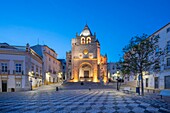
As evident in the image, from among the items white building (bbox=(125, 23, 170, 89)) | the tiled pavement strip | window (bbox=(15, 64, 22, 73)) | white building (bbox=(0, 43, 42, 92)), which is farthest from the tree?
window (bbox=(15, 64, 22, 73))

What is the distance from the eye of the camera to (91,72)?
59000mm

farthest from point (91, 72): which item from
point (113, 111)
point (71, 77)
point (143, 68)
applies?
point (113, 111)

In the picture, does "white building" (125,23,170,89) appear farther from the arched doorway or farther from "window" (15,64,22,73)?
the arched doorway

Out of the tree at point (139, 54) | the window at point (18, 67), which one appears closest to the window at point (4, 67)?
the window at point (18, 67)

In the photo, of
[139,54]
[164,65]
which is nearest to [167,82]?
[164,65]

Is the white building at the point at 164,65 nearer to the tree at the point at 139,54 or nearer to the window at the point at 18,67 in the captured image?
the tree at the point at 139,54

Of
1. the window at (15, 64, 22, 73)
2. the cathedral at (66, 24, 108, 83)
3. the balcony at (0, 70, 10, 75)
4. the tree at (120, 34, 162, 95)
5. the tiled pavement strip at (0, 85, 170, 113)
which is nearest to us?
the tiled pavement strip at (0, 85, 170, 113)

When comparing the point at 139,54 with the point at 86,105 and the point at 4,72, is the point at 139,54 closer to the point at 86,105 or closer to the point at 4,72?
the point at 86,105

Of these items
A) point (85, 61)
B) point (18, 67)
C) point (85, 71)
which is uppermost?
point (85, 61)

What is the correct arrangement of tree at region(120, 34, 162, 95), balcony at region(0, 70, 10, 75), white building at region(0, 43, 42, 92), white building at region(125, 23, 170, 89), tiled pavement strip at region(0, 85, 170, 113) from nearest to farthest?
tiled pavement strip at region(0, 85, 170, 113)
tree at region(120, 34, 162, 95)
white building at region(125, 23, 170, 89)
balcony at region(0, 70, 10, 75)
white building at region(0, 43, 42, 92)

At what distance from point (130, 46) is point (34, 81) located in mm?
28931

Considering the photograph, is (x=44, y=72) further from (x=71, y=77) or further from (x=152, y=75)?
(x=152, y=75)

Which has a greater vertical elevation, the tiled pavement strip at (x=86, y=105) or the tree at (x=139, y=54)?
the tree at (x=139, y=54)

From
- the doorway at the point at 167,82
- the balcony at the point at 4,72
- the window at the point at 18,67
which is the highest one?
the window at the point at 18,67
